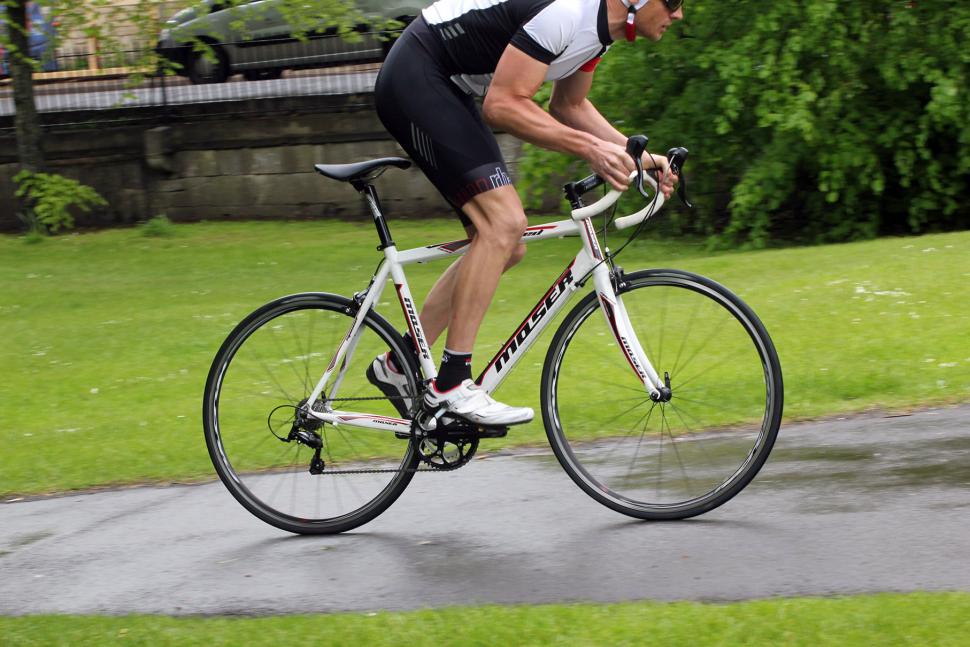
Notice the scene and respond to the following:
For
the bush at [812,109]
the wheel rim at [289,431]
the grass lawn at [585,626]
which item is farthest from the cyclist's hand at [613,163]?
the bush at [812,109]

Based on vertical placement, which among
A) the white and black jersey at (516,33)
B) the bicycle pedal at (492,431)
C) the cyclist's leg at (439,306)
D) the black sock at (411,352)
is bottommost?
the bicycle pedal at (492,431)

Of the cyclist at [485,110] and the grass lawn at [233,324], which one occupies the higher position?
the cyclist at [485,110]

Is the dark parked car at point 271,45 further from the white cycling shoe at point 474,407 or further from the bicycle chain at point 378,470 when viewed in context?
the white cycling shoe at point 474,407

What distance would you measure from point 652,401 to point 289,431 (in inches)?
52.7

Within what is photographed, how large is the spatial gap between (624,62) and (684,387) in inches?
363

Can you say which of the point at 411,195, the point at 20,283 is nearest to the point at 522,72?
the point at 20,283

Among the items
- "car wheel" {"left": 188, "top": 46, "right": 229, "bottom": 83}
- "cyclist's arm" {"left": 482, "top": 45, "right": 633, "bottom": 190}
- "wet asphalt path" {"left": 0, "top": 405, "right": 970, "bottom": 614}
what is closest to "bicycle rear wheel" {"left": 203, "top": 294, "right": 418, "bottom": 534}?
"wet asphalt path" {"left": 0, "top": 405, "right": 970, "bottom": 614}

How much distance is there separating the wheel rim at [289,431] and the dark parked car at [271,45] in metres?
14.1

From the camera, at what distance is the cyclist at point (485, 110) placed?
429cm

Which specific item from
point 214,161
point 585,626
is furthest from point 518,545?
point 214,161

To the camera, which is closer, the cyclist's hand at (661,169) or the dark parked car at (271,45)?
the cyclist's hand at (661,169)

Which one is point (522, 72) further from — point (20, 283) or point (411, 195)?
point (411, 195)

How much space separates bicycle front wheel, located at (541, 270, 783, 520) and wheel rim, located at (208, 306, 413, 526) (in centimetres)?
63

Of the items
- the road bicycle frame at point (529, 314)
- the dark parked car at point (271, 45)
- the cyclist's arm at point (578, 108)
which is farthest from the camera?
the dark parked car at point (271, 45)
